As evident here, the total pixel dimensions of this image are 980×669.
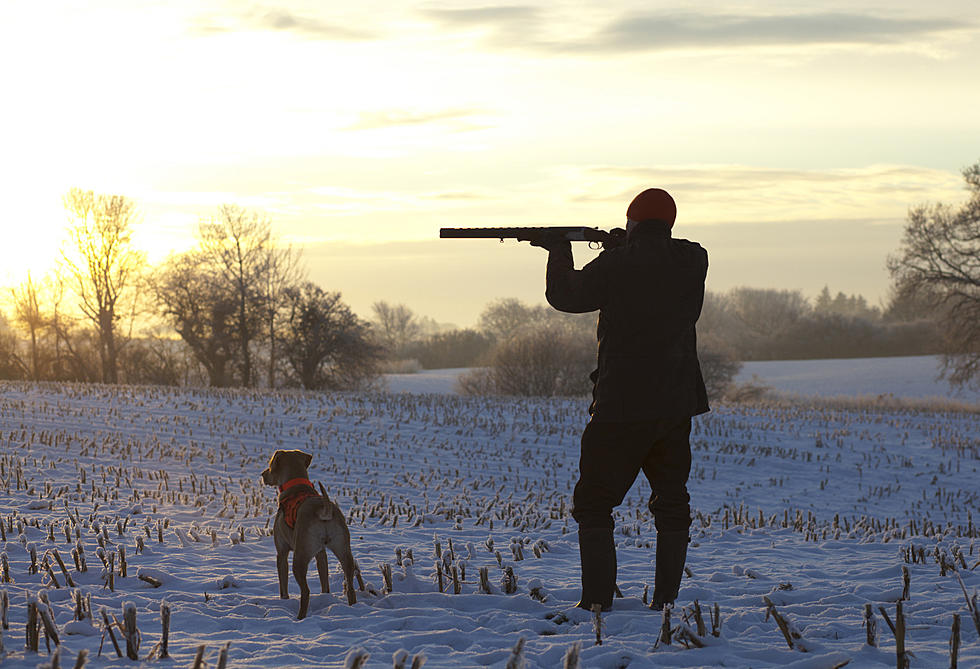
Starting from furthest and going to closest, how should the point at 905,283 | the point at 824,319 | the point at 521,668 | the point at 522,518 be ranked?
the point at 824,319
the point at 905,283
the point at 522,518
the point at 521,668

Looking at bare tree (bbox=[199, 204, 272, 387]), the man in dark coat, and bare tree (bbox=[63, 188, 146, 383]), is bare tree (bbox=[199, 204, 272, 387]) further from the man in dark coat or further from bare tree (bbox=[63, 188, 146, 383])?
the man in dark coat

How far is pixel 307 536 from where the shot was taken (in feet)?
18.4

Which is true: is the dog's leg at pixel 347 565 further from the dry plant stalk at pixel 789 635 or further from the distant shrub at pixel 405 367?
the distant shrub at pixel 405 367

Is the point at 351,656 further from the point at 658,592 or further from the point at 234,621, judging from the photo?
the point at 658,592

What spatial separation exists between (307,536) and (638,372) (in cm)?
235

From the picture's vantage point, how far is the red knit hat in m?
5.13

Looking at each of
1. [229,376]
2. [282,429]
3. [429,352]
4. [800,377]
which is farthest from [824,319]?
[282,429]

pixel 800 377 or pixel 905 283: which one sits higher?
pixel 905 283

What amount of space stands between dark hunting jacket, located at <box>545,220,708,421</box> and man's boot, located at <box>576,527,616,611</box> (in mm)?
703

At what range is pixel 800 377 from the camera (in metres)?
59.6

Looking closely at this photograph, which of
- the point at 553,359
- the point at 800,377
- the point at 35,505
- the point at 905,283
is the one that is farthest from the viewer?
the point at 800,377

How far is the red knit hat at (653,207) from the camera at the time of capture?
513 centimetres

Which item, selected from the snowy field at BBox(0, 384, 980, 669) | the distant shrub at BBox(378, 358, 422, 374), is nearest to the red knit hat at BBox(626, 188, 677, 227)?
the snowy field at BBox(0, 384, 980, 669)

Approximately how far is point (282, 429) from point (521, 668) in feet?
49.8
